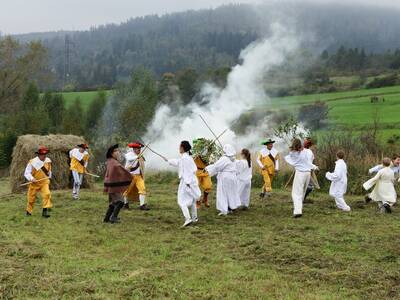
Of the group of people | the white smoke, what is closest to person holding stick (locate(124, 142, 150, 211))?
the group of people

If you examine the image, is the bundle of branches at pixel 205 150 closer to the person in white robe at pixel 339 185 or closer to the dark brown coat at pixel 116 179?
the dark brown coat at pixel 116 179

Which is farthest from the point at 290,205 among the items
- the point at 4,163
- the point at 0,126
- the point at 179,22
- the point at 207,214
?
the point at 179,22

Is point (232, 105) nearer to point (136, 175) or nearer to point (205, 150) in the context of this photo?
point (205, 150)

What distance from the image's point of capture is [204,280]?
7.59 m

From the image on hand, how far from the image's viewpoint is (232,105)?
2602cm

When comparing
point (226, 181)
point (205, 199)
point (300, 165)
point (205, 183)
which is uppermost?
point (300, 165)

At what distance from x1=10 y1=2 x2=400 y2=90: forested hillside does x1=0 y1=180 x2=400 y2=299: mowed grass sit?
217 feet

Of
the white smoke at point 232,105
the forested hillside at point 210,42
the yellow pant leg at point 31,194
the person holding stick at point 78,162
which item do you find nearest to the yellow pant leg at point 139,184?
the yellow pant leg at point 31,194

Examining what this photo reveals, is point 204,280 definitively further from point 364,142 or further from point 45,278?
point 364,142

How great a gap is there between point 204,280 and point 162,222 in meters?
4.77

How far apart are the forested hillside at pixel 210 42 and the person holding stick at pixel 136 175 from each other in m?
64.2

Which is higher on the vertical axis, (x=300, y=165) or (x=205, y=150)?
(x=205, y=150)

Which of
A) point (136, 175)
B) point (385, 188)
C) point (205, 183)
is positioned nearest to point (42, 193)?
point (136, 175)

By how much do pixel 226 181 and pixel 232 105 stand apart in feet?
42.2
